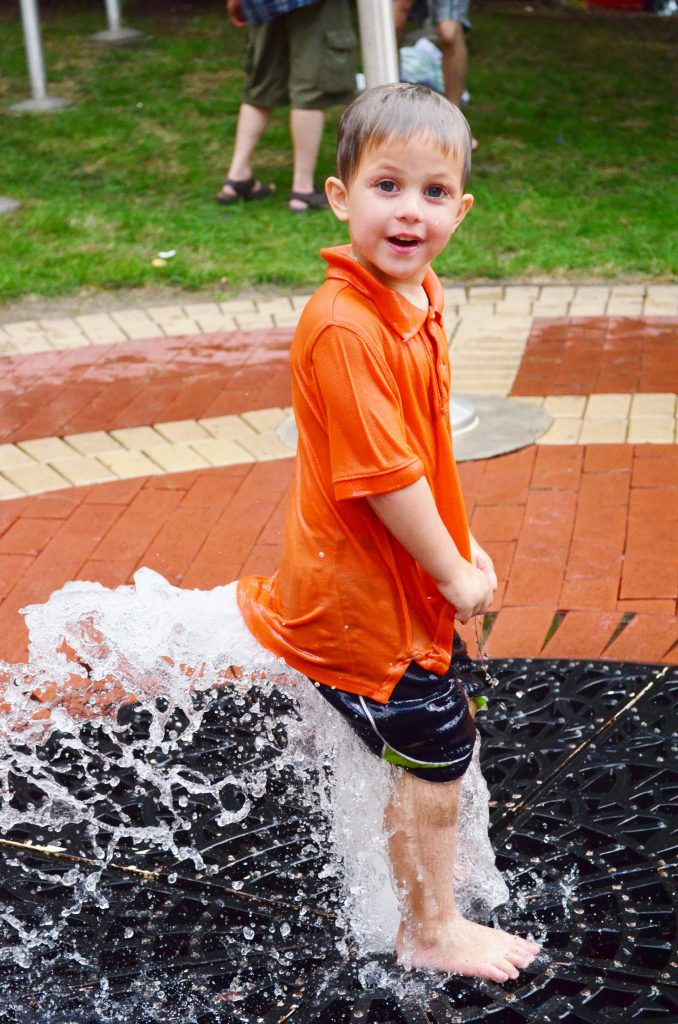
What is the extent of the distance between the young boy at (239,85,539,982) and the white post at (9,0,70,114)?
8523mm

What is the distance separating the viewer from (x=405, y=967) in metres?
2.46

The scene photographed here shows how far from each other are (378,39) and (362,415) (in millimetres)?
3077

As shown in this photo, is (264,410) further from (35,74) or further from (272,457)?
(35,74)

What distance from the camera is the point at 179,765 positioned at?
3098 mm

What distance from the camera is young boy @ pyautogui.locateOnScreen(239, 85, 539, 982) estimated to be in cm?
207

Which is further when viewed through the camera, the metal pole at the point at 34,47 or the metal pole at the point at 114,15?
the metal pole at the point at 114,15

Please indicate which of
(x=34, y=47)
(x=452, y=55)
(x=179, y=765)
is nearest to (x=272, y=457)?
(x=179, y=765)

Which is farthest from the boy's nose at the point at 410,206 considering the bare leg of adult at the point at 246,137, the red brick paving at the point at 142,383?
the bare leg of adult at the point at 246,137

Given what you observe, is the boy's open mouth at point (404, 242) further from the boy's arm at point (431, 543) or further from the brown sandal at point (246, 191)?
the brown sandal at point (246, 191)

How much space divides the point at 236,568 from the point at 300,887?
1.36 m

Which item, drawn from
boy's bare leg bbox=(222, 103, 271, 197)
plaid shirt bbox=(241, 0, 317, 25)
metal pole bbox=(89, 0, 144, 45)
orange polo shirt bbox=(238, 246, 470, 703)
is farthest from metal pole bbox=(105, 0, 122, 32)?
orange polo shirt bbox=(238, 246, 470, 703)

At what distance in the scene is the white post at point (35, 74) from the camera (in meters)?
9.87

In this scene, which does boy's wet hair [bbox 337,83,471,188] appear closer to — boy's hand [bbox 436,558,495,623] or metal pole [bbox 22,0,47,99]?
boy's hand [bbox 436,558,495,623]

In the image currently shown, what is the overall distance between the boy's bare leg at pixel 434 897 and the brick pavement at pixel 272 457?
1.16m
